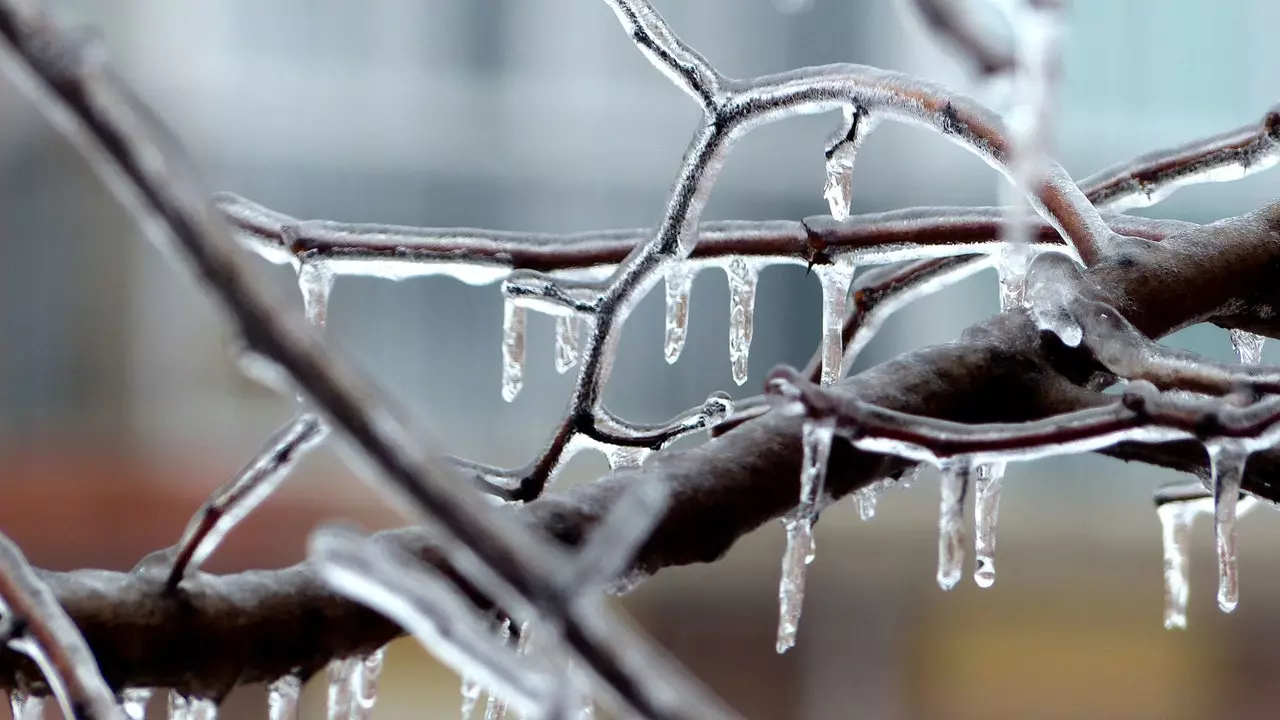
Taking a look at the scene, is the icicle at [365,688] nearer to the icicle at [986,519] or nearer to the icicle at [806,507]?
the icicle at [806,507]

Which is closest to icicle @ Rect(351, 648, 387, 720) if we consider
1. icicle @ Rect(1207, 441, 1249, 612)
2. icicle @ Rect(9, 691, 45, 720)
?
icicle @ Rect(9, 691, 45, 720)

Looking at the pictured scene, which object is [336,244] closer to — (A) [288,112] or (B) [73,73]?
(B) [73,73]

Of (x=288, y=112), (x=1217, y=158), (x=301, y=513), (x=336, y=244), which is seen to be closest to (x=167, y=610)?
(x=336, y=244)

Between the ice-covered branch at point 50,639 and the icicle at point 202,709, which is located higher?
the icicle at point 202,709

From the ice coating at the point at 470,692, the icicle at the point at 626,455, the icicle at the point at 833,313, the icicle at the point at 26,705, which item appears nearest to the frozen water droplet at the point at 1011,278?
the icicle at the point at 833,313

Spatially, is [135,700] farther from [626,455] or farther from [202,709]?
[626,455]
